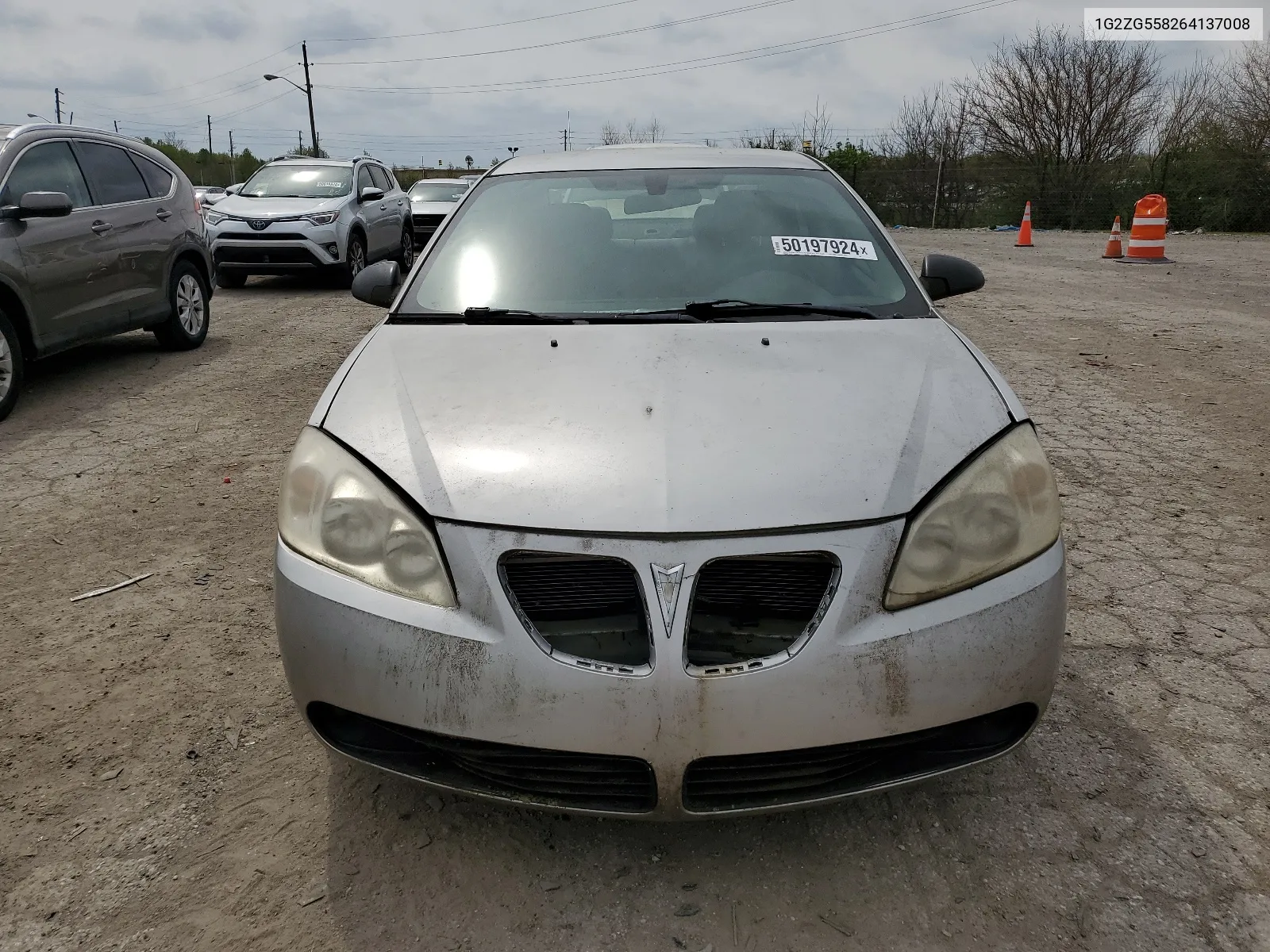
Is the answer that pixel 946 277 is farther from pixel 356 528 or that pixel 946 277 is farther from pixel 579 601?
pixel 356 528

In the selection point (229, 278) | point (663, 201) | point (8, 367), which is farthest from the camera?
point (229, 278)

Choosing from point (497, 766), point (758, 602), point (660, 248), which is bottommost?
point (497, 766)

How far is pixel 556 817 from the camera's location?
212 cm

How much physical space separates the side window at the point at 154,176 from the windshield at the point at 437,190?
9.01m

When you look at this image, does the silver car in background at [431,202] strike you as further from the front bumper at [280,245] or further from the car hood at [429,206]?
the front bumper at [280,245]

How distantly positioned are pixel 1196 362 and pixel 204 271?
25.8 ft

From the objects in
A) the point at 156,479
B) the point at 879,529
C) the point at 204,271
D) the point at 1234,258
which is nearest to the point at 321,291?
the point at 204,271

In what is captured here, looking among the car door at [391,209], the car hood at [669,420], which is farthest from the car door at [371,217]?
the car hood at [669,420]

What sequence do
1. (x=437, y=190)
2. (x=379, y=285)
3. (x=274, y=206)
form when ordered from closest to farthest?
(x=379, y=285) → (x=274, y=206) → (x=437, y=190)

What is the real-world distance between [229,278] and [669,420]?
11.2m

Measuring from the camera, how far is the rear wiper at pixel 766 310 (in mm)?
2621

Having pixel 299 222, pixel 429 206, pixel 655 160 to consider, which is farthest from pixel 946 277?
pixel 429 206

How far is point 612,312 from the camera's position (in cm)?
266

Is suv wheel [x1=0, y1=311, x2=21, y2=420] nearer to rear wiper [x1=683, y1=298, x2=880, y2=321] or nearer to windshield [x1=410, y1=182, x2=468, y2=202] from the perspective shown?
rear wiper [x1=683, y1=298, x2=880, y2=321]
